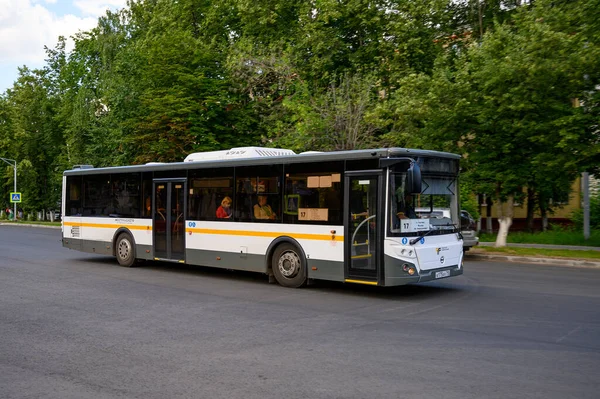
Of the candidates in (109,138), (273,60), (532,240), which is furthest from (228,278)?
(109,138)

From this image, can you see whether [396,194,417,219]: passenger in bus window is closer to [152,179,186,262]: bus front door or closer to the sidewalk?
[152,179,186,262]: bus front door

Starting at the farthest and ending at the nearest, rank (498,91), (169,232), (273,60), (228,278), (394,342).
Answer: (273,60)
(498,91)
(169,232)
(228,278)
(394,342)

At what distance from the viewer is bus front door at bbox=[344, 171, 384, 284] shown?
1100 cm

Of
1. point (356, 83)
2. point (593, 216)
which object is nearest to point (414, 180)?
point (356, 83)

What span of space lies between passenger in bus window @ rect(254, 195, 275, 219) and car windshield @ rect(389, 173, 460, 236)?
315 cm

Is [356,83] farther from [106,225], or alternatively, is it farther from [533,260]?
[106,225]

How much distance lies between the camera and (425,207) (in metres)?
11.4

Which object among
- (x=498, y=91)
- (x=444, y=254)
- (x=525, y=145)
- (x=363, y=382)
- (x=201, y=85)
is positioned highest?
(x=201, y=85)

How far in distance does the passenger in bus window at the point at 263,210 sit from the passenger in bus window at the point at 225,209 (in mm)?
939

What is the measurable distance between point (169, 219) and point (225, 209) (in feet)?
7.10

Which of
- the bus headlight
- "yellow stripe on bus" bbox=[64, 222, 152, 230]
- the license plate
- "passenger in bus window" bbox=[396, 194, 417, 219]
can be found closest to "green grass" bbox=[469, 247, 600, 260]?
Answer: the license plate

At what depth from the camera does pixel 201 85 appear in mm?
33000

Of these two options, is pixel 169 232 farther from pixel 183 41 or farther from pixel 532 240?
pixel 183 41

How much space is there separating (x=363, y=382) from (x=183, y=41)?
103ft
